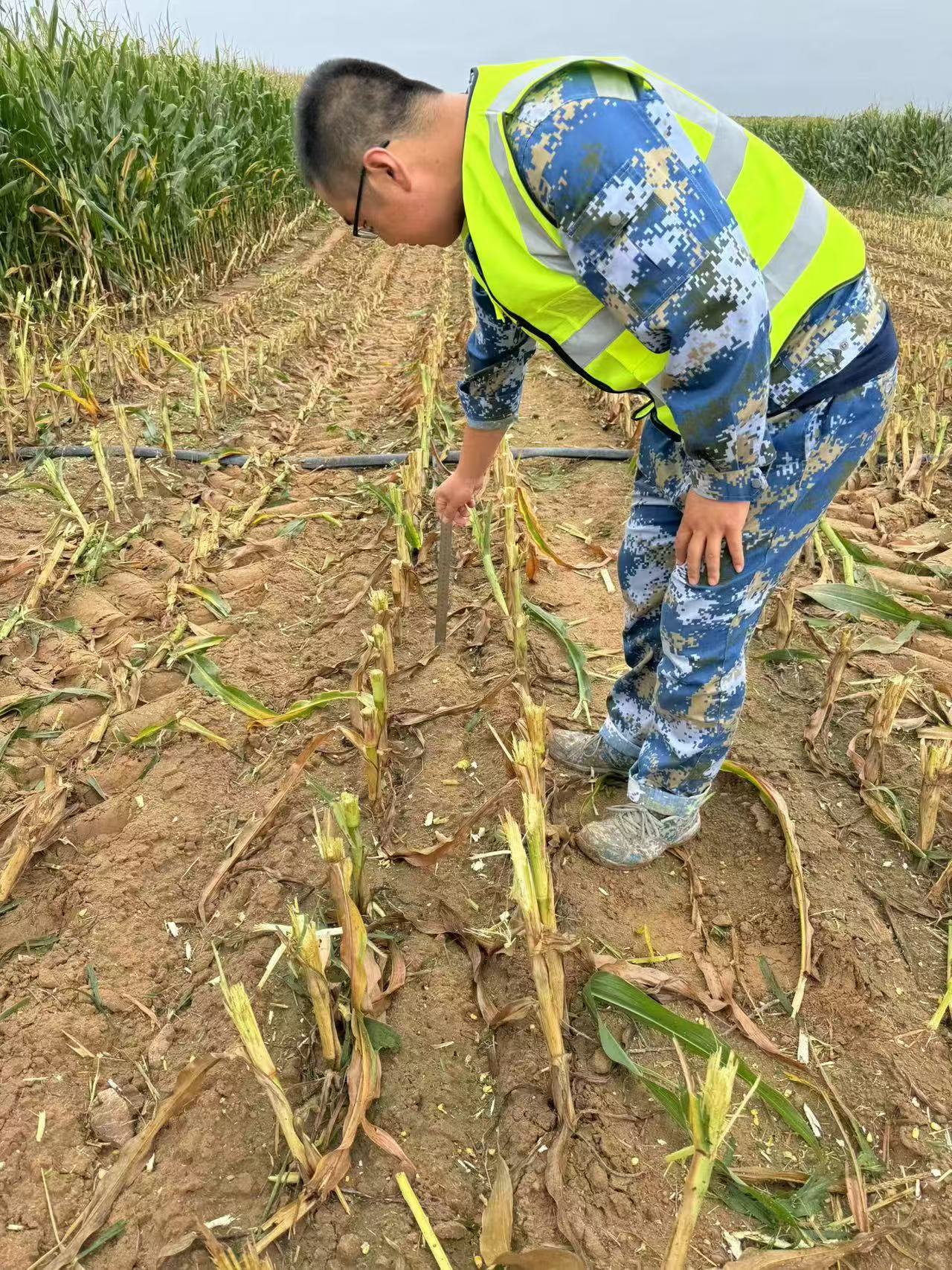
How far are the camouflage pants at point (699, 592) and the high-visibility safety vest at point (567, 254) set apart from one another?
22cm

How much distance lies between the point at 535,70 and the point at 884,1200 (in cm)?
180

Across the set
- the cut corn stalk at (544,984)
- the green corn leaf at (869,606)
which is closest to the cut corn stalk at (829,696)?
the green corn leaf at (869,606)

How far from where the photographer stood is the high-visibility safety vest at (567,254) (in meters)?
1.20

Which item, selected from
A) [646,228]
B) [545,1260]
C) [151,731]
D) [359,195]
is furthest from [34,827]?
[646,228]

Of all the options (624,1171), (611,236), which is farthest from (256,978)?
(611,236)

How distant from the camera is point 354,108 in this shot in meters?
1.25

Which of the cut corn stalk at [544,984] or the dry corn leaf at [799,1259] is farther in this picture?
the cut corn stalk at [544,984]

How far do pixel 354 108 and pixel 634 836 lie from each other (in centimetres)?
152

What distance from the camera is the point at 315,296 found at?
24.7 ft

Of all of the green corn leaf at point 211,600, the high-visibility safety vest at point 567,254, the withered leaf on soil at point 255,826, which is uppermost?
the high-visibility safety vest at point 567,254

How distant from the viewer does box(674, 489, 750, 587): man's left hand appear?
1.40m

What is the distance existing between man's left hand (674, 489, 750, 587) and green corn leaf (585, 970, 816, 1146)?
77 centimetres

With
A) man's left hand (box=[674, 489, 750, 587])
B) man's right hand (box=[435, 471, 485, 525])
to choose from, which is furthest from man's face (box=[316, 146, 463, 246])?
man's right hand (box=[435, 471, 485, 525])

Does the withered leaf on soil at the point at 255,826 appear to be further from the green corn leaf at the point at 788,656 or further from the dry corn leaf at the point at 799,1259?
the green corn leaf at the point at 788,656
